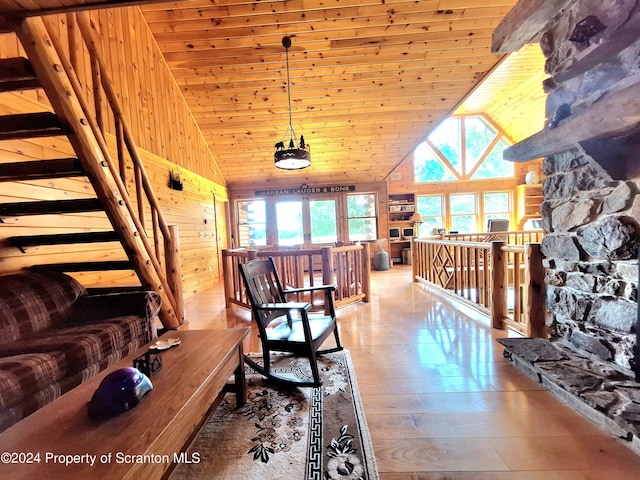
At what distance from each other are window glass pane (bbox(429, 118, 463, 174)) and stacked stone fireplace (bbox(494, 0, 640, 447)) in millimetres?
6688

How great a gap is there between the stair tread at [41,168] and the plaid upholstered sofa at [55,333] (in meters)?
0.75

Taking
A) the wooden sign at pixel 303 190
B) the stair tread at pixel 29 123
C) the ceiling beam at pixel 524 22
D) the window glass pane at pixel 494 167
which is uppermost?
the window glass pane at pixel 494 167

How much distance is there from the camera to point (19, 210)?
177 cm

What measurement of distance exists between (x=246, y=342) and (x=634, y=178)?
118 inches

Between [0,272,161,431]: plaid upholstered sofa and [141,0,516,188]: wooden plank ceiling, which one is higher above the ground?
[141,0,516,188]: wooden plank ceiling

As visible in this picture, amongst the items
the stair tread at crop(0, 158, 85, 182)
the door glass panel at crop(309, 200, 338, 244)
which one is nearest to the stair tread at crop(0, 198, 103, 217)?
the stair tread at crop(0, 158, 85, 182)

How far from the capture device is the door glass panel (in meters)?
7.66

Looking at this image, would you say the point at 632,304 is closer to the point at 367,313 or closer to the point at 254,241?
the point at 367,313

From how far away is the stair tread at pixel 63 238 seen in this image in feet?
6.20

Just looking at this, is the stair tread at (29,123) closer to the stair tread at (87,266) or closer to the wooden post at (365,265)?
the stair tread at (87,266)

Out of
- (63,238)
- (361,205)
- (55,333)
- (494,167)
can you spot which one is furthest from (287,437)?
(494,167)

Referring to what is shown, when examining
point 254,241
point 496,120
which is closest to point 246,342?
point 254,241

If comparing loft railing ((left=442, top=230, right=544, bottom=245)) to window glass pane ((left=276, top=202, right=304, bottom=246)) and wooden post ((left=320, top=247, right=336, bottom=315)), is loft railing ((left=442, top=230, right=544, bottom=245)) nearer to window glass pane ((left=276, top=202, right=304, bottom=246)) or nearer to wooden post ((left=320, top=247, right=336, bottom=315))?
wooden post ((left=320, top=247, right=336, bottom=315))

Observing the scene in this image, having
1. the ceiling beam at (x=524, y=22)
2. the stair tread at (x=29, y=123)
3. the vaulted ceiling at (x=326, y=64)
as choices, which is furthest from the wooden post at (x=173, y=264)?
the ceiling beam at (x=524, y=22)
